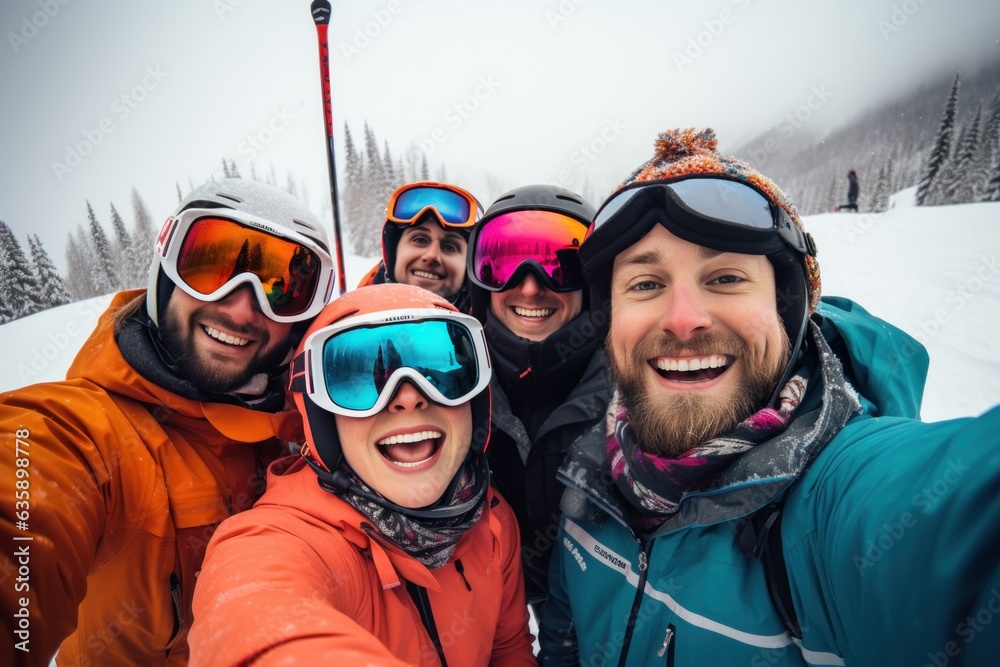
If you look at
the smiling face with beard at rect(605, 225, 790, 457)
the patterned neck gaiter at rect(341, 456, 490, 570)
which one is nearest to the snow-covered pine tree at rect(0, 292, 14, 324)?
the patterned neck gaiter at rect(341, 456, 490, 570)

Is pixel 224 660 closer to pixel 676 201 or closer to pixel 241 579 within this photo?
pixel 241 579

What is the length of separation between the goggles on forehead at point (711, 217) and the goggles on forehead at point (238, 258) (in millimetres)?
1903

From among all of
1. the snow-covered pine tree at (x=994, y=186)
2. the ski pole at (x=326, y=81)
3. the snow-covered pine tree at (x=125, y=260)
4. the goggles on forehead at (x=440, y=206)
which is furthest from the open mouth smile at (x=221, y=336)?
the snow-covered pine tree at (x=994, y=186)

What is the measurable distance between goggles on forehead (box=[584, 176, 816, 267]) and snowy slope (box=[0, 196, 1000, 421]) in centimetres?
476

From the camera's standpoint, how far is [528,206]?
310cm

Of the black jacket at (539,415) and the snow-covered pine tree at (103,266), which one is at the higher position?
the snow-covered pine tree at (103,266)

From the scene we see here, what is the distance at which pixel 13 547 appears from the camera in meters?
1.21

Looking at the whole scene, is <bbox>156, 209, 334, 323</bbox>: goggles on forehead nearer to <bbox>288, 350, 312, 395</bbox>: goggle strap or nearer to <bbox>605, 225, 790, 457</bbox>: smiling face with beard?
<bbox>288, 350, 312, 395</bbox>: goggle strap

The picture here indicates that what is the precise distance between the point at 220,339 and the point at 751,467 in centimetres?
270

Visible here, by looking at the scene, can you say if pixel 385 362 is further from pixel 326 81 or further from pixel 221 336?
pixel 326 81

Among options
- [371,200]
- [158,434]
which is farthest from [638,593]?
[371,200]

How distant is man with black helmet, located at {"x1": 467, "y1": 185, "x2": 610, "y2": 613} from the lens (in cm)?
238

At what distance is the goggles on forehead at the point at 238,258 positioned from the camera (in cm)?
224

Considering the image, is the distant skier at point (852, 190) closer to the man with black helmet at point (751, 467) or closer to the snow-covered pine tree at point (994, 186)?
the snow-covered pine tree at point (994, 186)
